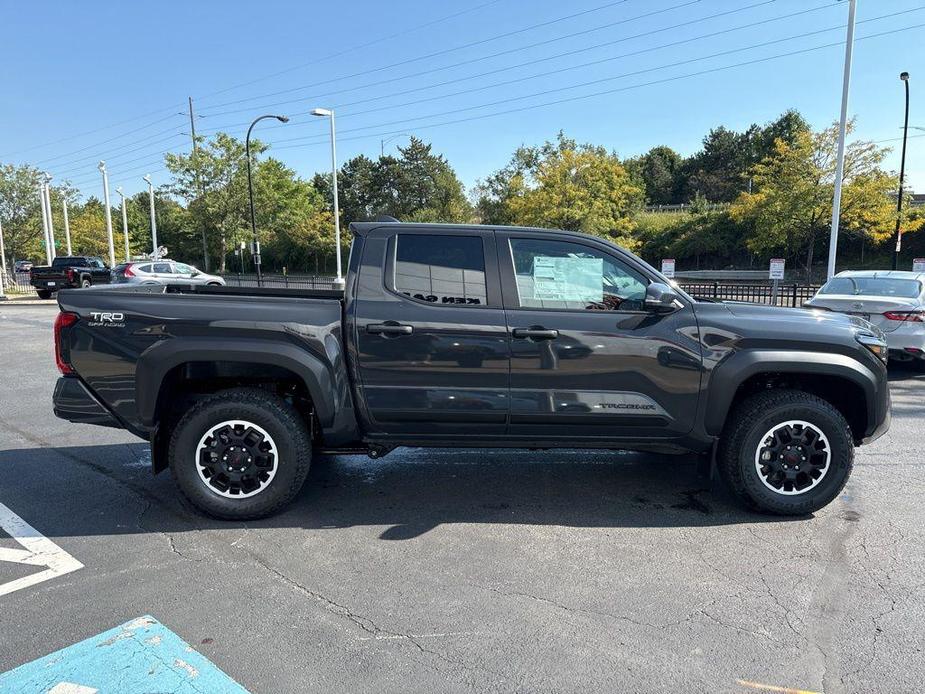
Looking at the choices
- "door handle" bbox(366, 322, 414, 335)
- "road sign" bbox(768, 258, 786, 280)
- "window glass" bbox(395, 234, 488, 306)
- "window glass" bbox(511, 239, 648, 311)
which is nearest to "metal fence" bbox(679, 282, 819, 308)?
"road sign" bbox(768, 258, 786, 280)

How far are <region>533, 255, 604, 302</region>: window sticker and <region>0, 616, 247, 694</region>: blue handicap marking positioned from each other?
9.01ft

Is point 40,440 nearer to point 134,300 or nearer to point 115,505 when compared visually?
point 115,505

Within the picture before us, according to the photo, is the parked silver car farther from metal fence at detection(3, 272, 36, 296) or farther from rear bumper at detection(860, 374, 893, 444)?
rear bumper at detection(860, 374, 893, 444)

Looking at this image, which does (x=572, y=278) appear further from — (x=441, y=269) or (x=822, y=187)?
(x=822, y=187)

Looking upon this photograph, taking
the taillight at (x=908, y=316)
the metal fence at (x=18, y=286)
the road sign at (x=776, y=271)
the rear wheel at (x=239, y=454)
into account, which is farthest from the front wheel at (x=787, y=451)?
the metal fence at (x=18, y=286)

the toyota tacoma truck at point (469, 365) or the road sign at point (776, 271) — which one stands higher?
the road sign at point (776, 271)

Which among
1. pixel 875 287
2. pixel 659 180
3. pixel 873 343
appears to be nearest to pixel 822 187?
pixel 875 287

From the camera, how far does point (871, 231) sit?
101ft

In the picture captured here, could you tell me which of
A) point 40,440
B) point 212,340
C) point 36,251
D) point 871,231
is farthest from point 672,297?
point 36,251

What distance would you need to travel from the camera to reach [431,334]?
3949 millimetres

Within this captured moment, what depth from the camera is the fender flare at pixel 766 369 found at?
399 cm

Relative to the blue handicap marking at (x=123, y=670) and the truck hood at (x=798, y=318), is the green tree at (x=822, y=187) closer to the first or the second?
the truck hood at (x=798, y=318)

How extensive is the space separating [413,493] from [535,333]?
1.62 meters

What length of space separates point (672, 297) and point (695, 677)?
7.12 ft
